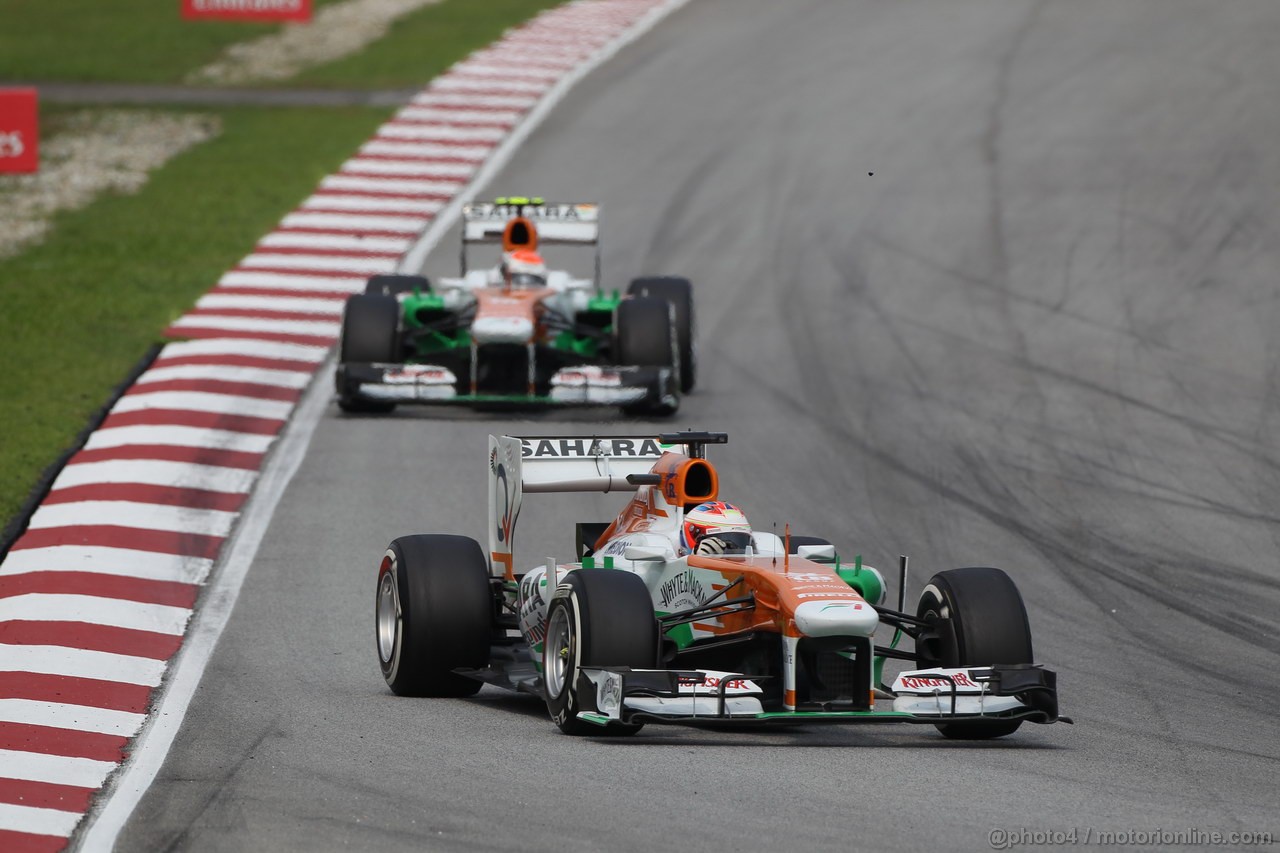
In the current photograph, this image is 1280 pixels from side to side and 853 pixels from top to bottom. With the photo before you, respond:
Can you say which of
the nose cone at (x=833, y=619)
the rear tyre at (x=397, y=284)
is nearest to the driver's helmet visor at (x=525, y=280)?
the rear tyre at (x=397, y=284)

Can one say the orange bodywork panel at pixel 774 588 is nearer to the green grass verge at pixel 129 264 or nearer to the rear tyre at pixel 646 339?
the green grass verge at pixel 129 264

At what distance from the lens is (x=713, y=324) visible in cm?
2275

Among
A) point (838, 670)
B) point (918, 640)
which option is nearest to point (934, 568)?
point (918, 640)

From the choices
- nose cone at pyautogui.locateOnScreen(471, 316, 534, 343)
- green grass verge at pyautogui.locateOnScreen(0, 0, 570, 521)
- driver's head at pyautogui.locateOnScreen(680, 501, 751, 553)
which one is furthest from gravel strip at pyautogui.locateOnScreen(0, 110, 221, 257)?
driver's head at pyautogui.locateOnScreen(680, 501, 751, 553)

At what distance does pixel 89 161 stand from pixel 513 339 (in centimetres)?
1332

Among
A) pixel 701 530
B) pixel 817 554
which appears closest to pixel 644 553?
pixel 701 530

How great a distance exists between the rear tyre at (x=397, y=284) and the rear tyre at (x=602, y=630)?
417 inches

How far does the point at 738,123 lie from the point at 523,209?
1044 cm

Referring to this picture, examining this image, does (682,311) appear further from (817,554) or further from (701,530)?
(701,530)

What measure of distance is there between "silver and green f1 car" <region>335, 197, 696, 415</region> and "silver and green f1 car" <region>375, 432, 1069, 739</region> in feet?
23.1

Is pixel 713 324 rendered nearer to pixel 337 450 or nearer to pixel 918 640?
pixel 337 450

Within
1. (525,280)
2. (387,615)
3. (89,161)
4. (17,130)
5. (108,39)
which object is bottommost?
(387,615)

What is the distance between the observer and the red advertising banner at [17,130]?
24.2 m

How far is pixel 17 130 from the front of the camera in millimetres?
24391
